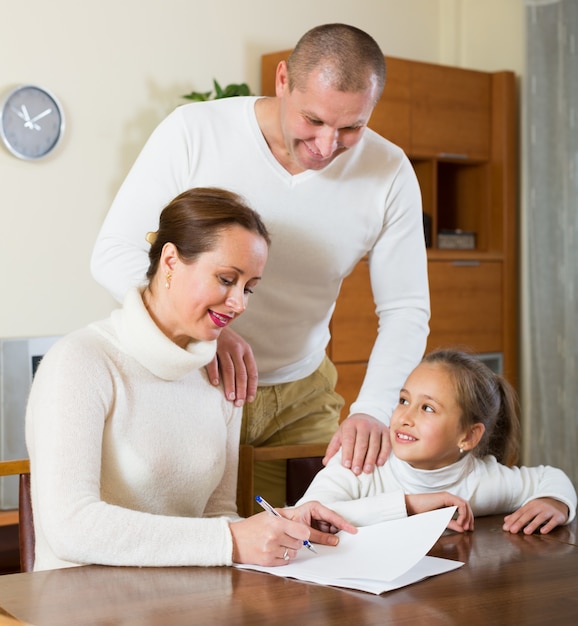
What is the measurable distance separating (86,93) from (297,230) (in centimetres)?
225

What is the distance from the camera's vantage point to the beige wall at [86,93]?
3.98m

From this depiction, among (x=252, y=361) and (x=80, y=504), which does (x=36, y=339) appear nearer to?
(x=252, y=361)

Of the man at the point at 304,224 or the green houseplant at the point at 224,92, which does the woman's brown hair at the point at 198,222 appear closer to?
the man at the point at 304,224

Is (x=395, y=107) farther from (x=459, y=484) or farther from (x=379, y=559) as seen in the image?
(x=379, y=559)

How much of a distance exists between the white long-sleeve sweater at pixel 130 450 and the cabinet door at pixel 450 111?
123 inches

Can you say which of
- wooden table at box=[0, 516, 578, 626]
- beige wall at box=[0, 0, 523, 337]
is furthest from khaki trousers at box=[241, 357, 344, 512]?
beige wall at box=[0, 0, 523, 337]

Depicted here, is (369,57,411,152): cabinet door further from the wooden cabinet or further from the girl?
the girl

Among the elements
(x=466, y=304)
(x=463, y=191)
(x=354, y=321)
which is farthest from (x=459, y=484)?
(x=463, y=191)

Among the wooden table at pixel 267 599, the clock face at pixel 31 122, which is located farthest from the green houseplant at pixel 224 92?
the wooden table at pixel 267 599

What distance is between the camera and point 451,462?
197 cm

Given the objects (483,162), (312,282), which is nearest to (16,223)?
(312,282)

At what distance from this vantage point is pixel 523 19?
16.0ft

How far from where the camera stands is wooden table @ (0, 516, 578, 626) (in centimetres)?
125

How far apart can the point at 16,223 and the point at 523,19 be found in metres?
2.61
